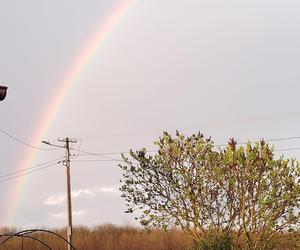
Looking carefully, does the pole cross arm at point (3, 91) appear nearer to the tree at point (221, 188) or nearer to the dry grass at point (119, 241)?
the tree at point (221, 188)

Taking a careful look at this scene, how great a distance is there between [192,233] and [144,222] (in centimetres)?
163

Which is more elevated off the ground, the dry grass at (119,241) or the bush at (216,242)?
the dry grass at (119,241)

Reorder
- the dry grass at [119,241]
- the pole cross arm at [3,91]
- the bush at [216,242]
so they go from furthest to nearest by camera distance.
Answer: the dry grass at [119,241] < the bush at [216,242] < the pole cross arm at [3,91]

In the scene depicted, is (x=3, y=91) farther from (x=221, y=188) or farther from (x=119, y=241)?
(x=119, y=241)

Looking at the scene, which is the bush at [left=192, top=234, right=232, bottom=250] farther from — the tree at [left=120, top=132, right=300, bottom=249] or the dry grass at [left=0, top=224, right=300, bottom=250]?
the dry grass at [left=0, top=224, right=300, bottom=250]

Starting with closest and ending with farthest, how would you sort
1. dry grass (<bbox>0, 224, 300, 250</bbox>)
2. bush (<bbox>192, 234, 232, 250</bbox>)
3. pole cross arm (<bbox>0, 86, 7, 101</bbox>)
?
pole cross arm (<bbox>0, 86, 7, 101</bbox>)
bush (<bbox>192, 234, 232, 250</bbox>)
dry grass (<bbox>0, 224, 300, 250</bbox>)

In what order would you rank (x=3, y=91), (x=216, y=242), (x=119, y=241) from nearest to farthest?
(x=3, y=91) → (x=216, y=242) → (x=119, y=241)

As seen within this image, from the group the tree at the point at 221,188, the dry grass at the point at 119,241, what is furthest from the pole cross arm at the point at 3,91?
the dry grass at the point at 119,241

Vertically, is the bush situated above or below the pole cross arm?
below

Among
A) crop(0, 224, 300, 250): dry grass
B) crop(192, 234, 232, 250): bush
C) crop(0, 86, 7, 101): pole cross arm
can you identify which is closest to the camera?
crop(0, 86, 7, 101): pole cross arm

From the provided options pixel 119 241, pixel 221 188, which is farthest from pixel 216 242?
pixel 119 241

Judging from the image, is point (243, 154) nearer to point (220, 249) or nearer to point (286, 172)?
point (286, 172)

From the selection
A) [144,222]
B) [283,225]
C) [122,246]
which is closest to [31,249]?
[122,246]

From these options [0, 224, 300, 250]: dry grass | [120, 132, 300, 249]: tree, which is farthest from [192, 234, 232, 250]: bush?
[0, 224, 300, 250]: dry grass
